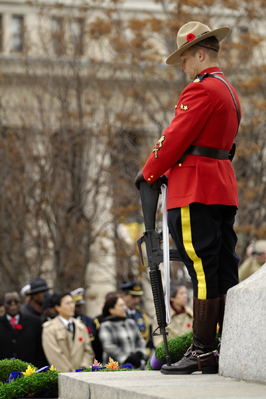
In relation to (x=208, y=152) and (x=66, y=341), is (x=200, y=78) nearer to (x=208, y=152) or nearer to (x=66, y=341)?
(x=208, y=152)

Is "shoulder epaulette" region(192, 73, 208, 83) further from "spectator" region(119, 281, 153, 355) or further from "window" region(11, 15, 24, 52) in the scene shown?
"window" region(11, 15, 24, 52)

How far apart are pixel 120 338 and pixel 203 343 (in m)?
4.46

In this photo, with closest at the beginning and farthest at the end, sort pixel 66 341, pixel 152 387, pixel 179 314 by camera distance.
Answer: pixel 152 387 → pixel 66 341 → pixel 179 314

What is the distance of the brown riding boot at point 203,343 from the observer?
4363 millimetres

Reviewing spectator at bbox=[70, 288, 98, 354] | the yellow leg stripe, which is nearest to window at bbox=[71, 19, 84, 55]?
spectator at bbox=[70, 288, 98, 354]

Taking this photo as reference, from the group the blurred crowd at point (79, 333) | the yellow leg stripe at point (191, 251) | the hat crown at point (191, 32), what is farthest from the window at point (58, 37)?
the yellow leg stripe at point (191, 251)

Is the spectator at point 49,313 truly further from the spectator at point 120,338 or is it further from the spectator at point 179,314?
the spectator at point 179,314

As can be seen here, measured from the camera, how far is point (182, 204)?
4.49m

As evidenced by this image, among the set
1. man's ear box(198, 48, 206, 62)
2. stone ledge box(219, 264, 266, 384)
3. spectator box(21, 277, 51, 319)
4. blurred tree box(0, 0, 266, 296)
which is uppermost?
blurred tree box(0, 0, 266, 296)

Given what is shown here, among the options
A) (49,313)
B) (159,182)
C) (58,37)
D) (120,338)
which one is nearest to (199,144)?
(159,182)

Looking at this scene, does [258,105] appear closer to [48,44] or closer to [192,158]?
[48,44]

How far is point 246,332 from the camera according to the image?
150 inches

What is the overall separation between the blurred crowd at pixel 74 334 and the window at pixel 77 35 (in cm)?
778

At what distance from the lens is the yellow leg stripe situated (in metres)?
4.40
